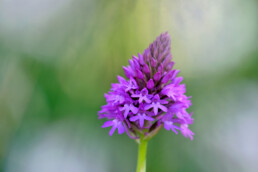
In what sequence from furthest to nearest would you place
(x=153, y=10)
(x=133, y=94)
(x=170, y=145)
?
(x=153, y=10) → (x=170, y=145) → (x=133, y=94)

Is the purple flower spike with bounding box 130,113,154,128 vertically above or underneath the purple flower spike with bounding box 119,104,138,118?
underneath

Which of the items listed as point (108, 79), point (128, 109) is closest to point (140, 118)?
point (128, 109)

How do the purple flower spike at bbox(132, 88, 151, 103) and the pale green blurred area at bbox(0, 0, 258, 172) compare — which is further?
the pale green blurred area at bbox(0, 0, 258, 172)

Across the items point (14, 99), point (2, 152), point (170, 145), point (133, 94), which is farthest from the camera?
point (170, 145)

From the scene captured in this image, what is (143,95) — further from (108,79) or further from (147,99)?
(108,79)

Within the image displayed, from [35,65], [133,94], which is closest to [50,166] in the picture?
[35,65]

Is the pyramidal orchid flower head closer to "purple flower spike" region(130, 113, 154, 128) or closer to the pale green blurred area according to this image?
"purple flower spike" region(130, 113, 154, 128)

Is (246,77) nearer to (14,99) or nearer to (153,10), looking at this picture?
(153,10)

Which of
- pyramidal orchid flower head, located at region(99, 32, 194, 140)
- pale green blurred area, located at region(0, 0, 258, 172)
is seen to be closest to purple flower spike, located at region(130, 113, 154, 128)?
pyramidal orchid flower head, located at region(99, 32, 194, 140)
